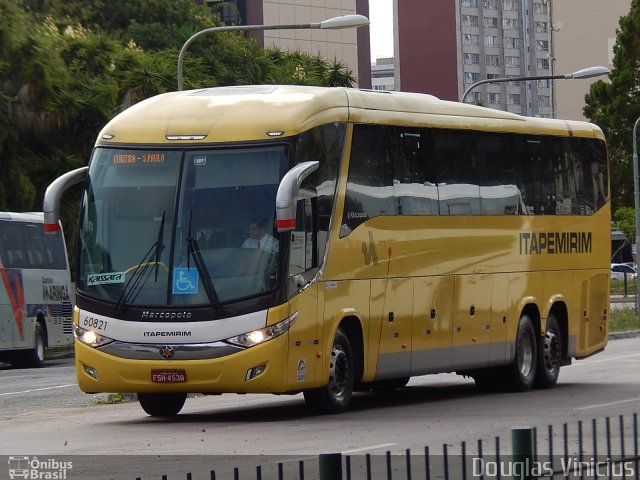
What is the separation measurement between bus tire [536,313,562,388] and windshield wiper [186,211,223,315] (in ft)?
24.0

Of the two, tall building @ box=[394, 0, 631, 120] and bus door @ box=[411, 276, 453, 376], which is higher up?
tall building @ box=[394, 0, 631, 120]

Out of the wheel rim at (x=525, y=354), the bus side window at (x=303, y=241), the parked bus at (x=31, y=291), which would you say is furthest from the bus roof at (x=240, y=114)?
the parked bus at (x=31, y=291)

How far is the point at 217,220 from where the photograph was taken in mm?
17328

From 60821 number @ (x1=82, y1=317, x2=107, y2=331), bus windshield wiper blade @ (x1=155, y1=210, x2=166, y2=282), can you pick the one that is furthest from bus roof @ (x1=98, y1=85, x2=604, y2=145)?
60821 number @ (x1=82, y1=317, x2=107, y2=331)

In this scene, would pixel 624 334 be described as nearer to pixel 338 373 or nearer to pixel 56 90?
pixel 56 90

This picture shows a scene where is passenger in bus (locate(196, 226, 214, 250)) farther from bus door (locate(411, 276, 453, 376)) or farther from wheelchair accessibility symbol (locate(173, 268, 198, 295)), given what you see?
bus door (locate(411, 276, 453, 376))

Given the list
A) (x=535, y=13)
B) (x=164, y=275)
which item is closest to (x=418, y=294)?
(x=164, y=275)

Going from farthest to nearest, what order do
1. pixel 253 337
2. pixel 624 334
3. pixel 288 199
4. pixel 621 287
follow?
1. pixel 621 287
2. pixel 624 334
3. pixel 253 337
4. pixel 288 199

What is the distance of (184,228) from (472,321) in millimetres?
5356

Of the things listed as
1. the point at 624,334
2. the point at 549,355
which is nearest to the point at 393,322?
the point at 549,355

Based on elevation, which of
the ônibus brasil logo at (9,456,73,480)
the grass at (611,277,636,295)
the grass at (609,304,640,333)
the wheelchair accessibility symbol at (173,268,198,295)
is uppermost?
the wheelchair accessibility symbol at (173,268,198,295)

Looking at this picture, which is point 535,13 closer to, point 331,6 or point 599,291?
point 331,6

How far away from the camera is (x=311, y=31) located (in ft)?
411

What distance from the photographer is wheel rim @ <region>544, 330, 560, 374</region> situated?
76.3 feet
